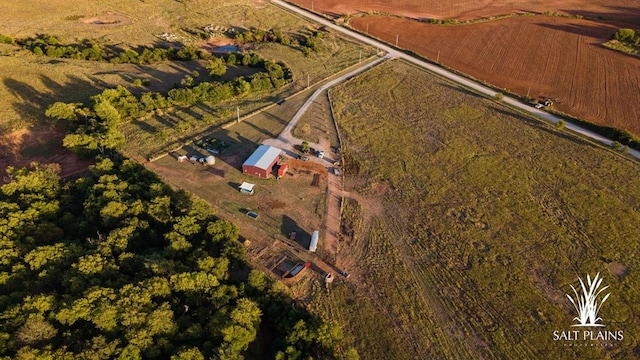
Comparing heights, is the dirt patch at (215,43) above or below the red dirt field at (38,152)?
above

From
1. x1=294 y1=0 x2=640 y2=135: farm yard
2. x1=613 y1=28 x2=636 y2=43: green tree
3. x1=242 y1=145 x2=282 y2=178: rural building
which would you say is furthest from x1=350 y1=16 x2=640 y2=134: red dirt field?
x1=242 y1=145 x2=282 y2=178: rural building

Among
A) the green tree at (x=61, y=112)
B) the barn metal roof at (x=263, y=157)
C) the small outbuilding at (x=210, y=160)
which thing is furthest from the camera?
the green tree at (x=61, y=112)

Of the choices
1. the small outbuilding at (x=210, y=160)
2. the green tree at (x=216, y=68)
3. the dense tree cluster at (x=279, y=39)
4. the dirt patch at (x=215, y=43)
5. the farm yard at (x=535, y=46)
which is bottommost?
the small outbuilding at (x=210, y=160)

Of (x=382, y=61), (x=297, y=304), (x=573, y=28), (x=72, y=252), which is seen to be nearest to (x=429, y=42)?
(x=382, y=61)

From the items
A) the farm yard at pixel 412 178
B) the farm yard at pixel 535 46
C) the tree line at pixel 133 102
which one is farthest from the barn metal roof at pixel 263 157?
the farm yard at pixel 535 46

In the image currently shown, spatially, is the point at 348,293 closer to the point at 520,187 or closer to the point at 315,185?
the point at 315,185

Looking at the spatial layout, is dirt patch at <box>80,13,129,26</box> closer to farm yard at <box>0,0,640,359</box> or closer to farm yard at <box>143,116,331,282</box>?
farm yard at <box>0,0,640,359</box>

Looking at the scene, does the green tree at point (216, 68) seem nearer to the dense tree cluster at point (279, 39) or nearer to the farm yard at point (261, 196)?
the farm yard at point (261, 196)
